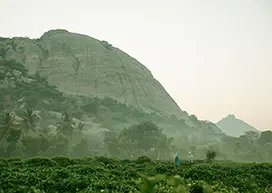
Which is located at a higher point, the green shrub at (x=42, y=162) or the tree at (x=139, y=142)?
the tree at (x=139, y=142)

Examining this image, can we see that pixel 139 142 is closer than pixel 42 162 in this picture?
No

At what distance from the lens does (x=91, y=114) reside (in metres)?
166

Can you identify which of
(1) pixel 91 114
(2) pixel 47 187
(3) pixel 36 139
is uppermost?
(1) pixel 91 114

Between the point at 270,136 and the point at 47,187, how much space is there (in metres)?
129

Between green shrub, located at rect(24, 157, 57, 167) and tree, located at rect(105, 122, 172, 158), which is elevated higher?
tree, located at rect(105, 122, 172, 158)

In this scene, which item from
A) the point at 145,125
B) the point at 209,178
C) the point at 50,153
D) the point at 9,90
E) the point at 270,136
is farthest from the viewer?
the point at 9,90

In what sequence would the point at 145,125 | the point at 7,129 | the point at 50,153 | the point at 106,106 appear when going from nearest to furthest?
the point at 7,129
the point at 50,153
the point at 145,125
the point at 106,106

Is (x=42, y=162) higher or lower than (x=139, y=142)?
lower

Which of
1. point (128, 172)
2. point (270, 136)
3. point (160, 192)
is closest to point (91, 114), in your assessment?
point (270, 136)

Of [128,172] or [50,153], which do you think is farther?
[50,153]

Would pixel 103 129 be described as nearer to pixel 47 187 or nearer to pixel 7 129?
pixel 7 129

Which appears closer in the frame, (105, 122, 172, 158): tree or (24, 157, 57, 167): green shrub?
(24, 157, 57, 167): green shrub

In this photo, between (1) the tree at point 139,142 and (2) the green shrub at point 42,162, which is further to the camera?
(1) the tree at point 139,142

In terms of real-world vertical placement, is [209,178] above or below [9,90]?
below
